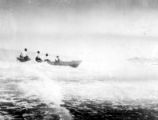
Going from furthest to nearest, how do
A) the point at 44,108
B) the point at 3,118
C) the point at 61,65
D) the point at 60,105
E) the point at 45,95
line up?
the point at 61,65, the point at 45,95, the point at 60,105, the point at 44,108, the point at 3,118

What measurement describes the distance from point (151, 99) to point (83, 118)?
1433 inches

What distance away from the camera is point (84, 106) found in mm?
87562

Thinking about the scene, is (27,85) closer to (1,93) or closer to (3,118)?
(1,93)

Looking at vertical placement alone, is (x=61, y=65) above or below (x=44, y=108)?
above

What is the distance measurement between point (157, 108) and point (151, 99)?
13.9 meters

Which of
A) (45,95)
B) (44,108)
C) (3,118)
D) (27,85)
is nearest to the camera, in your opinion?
(3,118)

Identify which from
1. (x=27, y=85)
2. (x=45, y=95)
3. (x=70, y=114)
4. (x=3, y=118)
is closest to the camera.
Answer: (x=3, y=118)

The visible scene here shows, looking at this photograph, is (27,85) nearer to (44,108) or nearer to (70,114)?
(44,108)

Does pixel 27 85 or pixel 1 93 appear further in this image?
pixel 27 85

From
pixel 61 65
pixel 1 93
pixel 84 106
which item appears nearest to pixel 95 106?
pixel 84 106

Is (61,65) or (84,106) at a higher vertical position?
(61,65)

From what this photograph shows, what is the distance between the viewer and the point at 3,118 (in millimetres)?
70000

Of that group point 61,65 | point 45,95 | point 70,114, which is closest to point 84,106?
point 70,114

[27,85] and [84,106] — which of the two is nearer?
[84,106]
